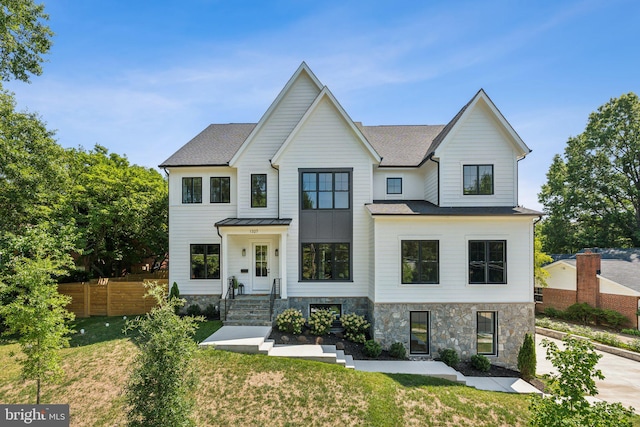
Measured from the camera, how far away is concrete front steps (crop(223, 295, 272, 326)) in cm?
1226

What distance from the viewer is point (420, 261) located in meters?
12.1

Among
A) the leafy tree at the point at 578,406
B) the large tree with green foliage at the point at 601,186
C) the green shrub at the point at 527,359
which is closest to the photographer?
the leafy tree at the point at 578,406

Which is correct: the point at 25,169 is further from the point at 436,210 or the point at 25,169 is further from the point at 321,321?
the point at 436,210

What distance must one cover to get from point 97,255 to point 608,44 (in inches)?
1157

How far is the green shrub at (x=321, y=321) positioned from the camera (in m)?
12.0

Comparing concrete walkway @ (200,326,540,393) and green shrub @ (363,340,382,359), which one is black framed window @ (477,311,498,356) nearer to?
concrete walkway @ (200,326,540,393)

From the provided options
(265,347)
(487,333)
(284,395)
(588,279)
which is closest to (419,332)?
(487,333)

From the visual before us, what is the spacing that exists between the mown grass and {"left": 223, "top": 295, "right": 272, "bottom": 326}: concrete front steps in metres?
2.65

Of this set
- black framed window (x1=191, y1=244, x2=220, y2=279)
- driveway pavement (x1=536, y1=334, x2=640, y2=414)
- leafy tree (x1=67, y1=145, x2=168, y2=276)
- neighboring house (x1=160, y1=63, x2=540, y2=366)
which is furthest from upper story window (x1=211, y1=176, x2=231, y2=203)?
driveway pavement (x1=536, y1=334, x2=640, y2=414)

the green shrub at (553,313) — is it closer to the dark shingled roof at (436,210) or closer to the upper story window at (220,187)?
the dark shingled roof at (436,210)

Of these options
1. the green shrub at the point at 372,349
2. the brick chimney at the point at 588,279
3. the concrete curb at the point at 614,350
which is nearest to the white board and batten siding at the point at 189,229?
the green shrub at the point at 372,349

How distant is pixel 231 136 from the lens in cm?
1670

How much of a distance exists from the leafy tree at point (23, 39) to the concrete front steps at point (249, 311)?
1434cm

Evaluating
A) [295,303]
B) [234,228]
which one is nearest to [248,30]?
[234,228]
